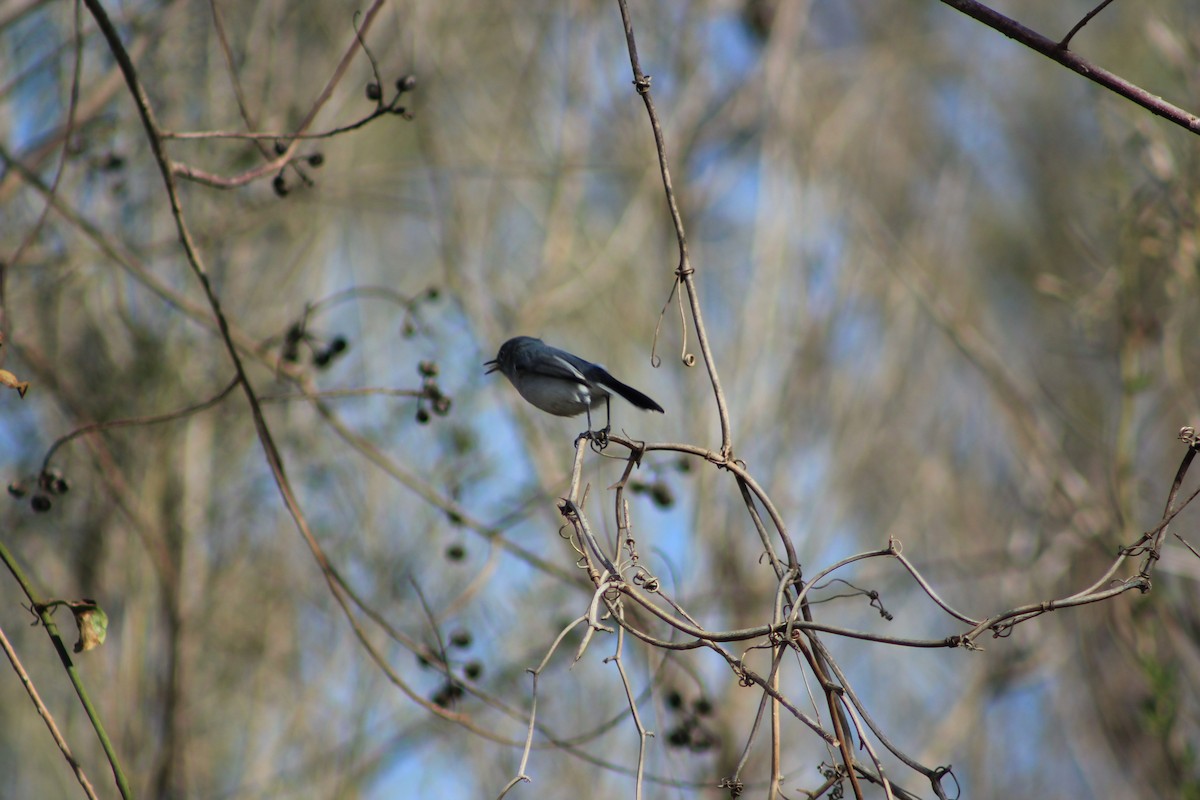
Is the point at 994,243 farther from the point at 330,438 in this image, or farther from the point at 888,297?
the point at 330,438

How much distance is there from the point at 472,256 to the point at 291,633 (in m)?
2.76

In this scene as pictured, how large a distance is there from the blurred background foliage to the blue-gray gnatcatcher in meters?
1.20

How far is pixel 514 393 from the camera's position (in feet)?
18.1

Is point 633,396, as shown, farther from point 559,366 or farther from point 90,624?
point 90,624

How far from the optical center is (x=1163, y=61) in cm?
536

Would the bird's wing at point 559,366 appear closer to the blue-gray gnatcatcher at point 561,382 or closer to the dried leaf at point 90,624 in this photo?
the blue-gray gnatcatcher at point 561,382

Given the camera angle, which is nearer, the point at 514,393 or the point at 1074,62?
the point at 1074,62

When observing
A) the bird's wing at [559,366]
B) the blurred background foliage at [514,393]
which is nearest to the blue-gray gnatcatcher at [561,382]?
the bird's wing at [559,366]

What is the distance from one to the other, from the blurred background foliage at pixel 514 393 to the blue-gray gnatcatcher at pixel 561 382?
3.94 ft

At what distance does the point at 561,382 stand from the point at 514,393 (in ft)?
7.26

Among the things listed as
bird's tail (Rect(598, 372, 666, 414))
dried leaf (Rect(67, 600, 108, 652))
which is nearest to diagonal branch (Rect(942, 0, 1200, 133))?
bird's tail (Rect(598, 372, 666, 414))

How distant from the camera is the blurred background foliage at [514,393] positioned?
5.23m

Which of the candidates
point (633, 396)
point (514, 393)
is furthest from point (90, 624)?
point (514, 393)

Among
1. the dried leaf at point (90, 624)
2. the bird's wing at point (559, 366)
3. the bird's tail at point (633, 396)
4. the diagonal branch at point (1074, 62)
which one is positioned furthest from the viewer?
the bird's wing at point (559, 366)
